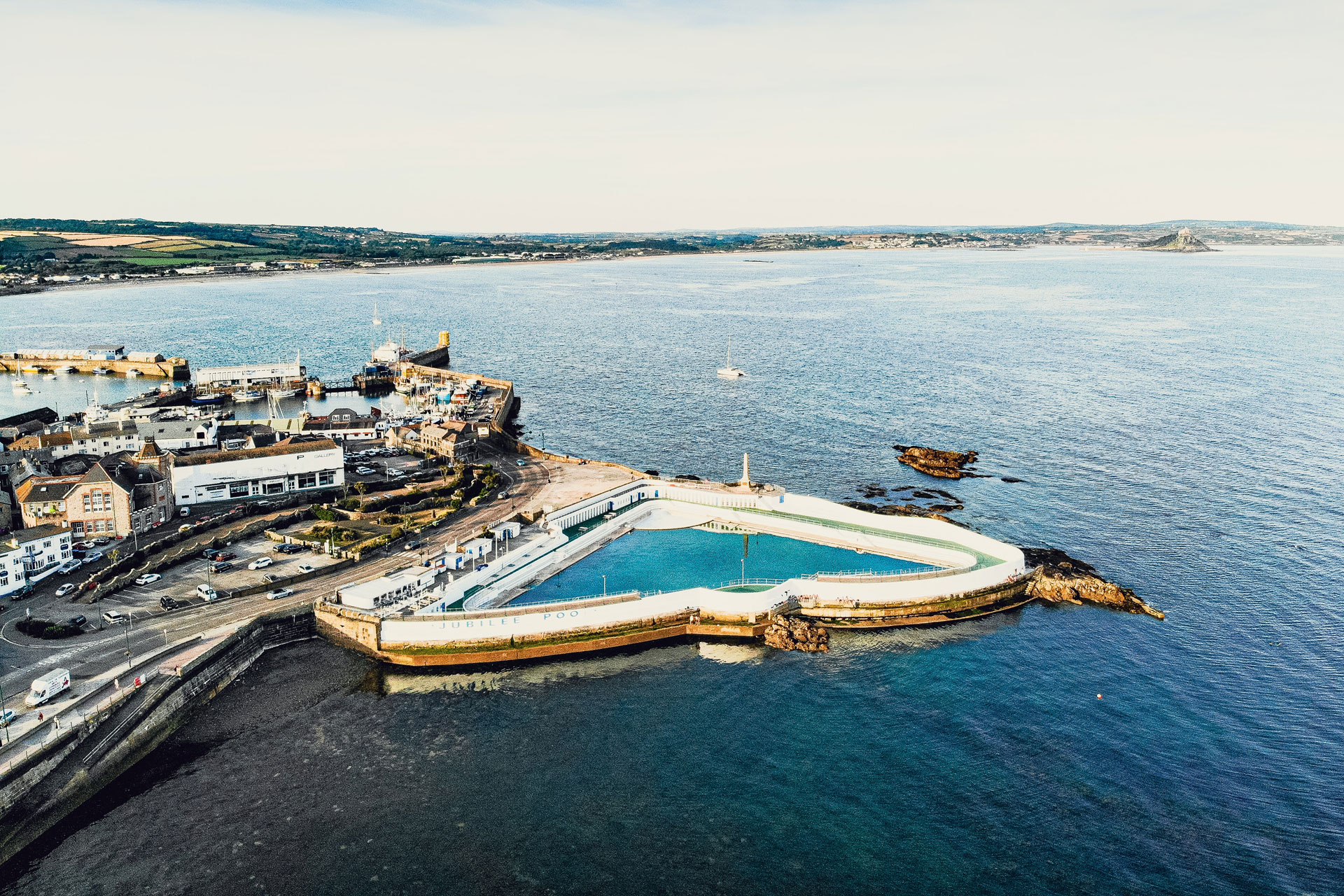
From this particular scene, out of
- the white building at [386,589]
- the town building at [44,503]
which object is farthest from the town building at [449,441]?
the town building at [44,503]

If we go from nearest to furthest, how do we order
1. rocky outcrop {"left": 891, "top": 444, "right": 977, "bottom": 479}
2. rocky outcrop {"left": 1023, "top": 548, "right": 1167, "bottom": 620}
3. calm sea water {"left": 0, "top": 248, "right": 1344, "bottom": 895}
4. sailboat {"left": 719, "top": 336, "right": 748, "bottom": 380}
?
calm sea water {"left": 0, "top": 248, "right": 1344, "bottom": 895}
rocky outcrop {"left": 1023, "top": 548, "right": 1167, "bottom": 620}
rocky outcrop {"left": 891, "top": 444, "right": 977, "bottom": 479}
sailboat {"left": 719, "top": 336, "right": 748, "bottom": 380}

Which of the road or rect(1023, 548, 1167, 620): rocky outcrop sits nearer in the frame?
the road

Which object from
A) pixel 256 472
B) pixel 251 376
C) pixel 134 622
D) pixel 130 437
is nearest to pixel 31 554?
pixel 134 622

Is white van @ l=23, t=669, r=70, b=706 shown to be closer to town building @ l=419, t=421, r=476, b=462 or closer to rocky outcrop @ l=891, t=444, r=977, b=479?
town building @ l=419, t=421, r=476, b=462

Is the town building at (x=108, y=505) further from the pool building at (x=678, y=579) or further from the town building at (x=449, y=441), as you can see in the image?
the town building at (x=449, y=441)

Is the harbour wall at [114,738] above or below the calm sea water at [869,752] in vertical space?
above

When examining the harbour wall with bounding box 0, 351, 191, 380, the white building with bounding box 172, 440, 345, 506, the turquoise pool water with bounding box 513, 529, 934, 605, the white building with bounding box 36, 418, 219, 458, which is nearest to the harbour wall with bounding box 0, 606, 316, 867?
the turquoise pool water with bounding box 513, 529, 934, 605
